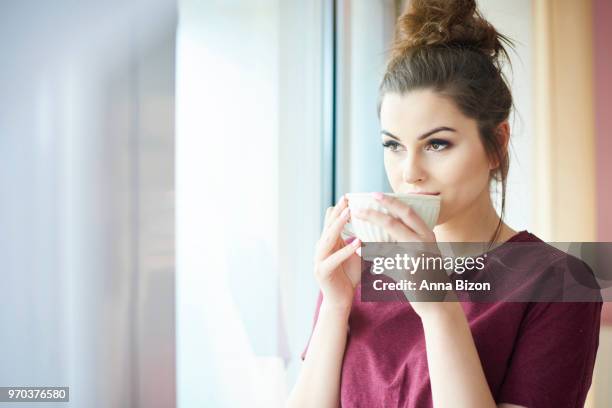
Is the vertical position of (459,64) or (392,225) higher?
(459,64)

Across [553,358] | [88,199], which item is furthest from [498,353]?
[88,199]

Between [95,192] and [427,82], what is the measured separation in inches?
17.4

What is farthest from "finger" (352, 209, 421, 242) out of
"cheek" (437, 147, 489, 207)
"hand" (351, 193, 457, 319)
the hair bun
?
the hair bun

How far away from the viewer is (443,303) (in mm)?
617

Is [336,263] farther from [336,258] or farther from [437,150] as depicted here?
[437,150]

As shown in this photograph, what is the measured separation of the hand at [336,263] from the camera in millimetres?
664

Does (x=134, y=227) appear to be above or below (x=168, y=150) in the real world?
below

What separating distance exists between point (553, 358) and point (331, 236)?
0.26 meters

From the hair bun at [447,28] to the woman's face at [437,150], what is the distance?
0.24 feet

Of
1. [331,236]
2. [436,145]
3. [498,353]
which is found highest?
[436,145]

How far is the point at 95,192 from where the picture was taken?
779 mm

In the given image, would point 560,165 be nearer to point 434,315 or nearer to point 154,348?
point 434,315

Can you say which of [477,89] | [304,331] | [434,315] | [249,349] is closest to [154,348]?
[249,349]

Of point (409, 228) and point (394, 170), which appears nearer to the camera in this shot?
point (409, 228)
